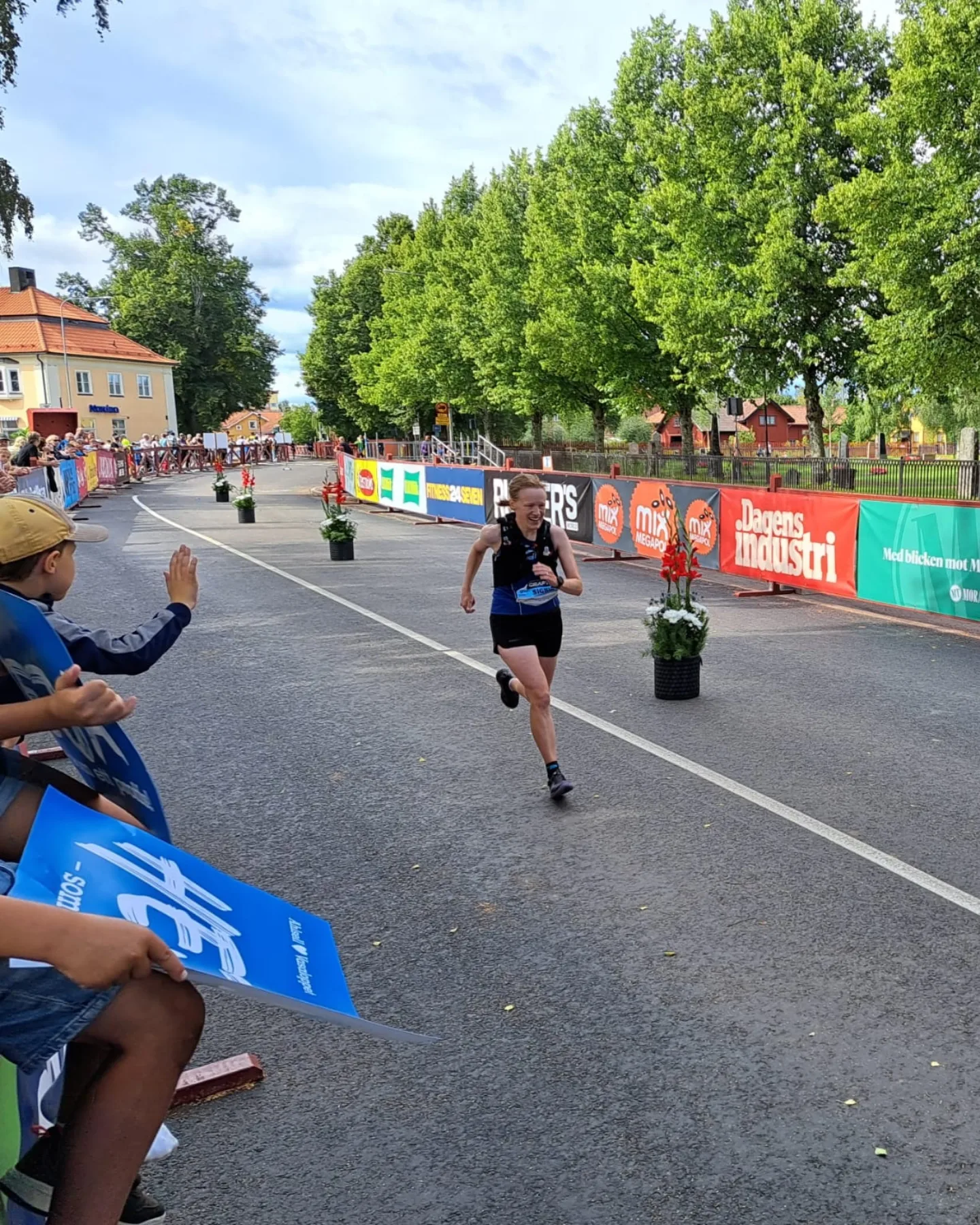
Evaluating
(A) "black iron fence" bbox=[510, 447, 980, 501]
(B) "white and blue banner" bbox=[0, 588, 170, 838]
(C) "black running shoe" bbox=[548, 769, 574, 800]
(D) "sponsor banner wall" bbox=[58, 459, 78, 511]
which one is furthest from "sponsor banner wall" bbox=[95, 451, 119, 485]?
(B) "white and blue banner" bbox=[0, 588, 170, 838]

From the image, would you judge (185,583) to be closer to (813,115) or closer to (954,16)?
(954,16)

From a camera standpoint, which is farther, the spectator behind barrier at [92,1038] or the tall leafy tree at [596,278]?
the tall leafy tree at [596,278]

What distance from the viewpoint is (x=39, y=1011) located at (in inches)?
76.6

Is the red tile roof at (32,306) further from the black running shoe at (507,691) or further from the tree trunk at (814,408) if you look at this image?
the black running shoe at (507,691)

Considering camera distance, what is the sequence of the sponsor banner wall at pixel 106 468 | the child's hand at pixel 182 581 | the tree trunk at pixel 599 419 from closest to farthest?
the child's hand at pixel 182 581 < the sponsor banner wall at pixel 106 468 < the tree trunk at pixel 599 419

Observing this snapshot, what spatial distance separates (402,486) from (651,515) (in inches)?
550

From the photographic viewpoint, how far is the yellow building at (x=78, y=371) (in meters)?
73.8

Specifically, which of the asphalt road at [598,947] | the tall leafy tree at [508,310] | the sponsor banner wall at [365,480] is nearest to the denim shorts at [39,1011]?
the asphalt road at [598,947]

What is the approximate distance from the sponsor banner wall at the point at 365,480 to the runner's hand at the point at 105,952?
31.5 metres

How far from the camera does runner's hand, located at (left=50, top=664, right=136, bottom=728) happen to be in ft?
8.25

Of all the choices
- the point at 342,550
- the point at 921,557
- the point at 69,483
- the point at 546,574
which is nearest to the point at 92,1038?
the point at 546,574

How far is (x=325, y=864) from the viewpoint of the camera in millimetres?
5344

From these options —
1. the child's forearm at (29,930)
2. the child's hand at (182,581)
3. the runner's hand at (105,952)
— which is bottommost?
the runner's hand at (105,952)

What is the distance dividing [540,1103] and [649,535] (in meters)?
14.7
